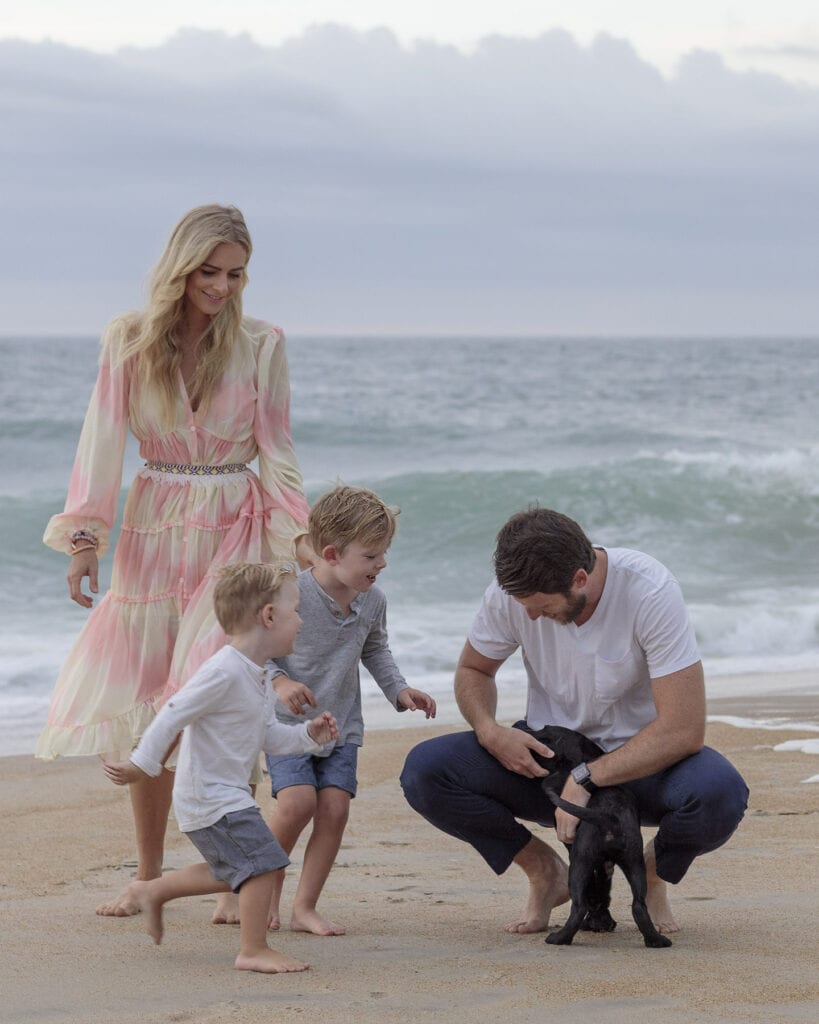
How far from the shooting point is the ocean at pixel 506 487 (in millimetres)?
9602

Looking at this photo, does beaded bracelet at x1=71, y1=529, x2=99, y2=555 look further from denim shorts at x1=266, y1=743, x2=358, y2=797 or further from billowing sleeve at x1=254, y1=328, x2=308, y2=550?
denim shorts at x1=266, y1=743, x2=358, y2=797

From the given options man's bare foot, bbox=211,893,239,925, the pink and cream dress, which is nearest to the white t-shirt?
the pink and cream dress

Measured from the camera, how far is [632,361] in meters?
43.4

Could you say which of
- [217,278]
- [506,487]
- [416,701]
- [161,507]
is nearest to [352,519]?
[416,701]

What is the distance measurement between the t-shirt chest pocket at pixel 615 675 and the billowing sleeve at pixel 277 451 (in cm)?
93

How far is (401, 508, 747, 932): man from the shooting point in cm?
344

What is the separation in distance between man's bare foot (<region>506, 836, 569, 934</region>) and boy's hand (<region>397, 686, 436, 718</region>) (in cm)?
45

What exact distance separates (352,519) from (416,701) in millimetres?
509

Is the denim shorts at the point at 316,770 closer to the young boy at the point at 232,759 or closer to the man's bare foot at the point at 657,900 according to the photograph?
the young boy at the point at 232,759

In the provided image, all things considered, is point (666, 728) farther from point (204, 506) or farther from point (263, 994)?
point (204, 506)

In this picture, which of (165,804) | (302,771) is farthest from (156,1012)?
(165,804)

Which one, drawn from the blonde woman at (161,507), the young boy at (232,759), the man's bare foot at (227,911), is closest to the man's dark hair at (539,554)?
the young boy at (232,759)

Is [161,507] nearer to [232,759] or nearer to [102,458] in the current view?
[102,458]

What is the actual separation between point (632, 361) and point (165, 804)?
40.4 meters
